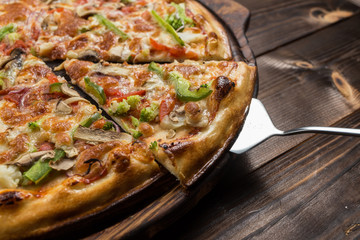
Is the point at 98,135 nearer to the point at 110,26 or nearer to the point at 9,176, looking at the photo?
the point at 9,176

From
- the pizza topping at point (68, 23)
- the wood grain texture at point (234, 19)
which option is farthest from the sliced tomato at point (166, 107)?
the pizza topping at point (68, 23)

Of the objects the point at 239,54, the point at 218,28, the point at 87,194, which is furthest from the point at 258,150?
the point at 87,194

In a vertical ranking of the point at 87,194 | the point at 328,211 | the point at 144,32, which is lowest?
the point at 328,211

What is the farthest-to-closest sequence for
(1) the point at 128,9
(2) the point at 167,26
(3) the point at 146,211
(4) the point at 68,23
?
(1) the point at 128,9
(4) the point at 68,23
(2) the point at 167,26
(3) the point at 146,211

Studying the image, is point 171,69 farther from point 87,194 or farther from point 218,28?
point 87,194

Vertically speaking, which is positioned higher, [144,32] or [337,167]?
[144,32]

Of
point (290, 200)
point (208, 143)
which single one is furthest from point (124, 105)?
point (290, 200)

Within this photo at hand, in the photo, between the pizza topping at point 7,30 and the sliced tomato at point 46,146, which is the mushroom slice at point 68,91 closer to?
the sliced tomato at point 46,146
